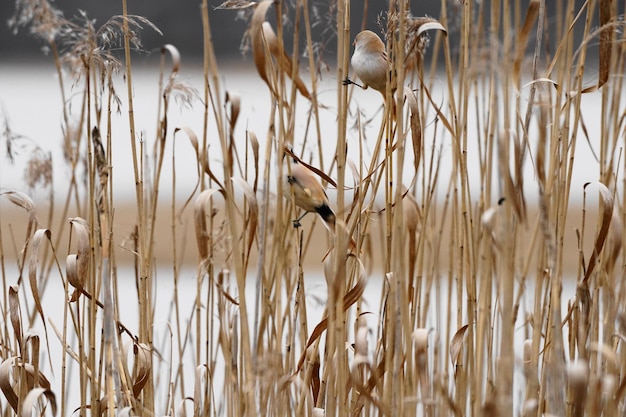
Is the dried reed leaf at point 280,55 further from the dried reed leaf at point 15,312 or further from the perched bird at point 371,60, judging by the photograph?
the dried reed leaf at point 15,312

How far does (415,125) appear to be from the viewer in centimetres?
71

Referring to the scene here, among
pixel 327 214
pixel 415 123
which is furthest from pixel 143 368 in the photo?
pixel 415 123

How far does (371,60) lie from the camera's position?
2.49 ft

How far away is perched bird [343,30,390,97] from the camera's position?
29.8 inches

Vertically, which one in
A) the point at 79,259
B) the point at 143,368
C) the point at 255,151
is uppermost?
the point at 255,151

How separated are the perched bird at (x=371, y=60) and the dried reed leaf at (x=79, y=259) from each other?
0.29m

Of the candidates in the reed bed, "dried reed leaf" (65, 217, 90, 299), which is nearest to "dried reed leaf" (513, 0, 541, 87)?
the reed bed

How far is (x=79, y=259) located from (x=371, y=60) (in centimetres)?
33

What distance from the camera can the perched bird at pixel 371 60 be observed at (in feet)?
2.48

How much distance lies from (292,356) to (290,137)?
25cm

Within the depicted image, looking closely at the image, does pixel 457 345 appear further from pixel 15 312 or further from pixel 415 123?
pixel 15 312

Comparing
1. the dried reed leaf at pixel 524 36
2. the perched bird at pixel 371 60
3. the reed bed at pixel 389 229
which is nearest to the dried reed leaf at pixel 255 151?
the reed bed at pixel 389 229

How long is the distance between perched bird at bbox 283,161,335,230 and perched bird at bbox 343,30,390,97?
10 cm

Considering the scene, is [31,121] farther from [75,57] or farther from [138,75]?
[75,57]
